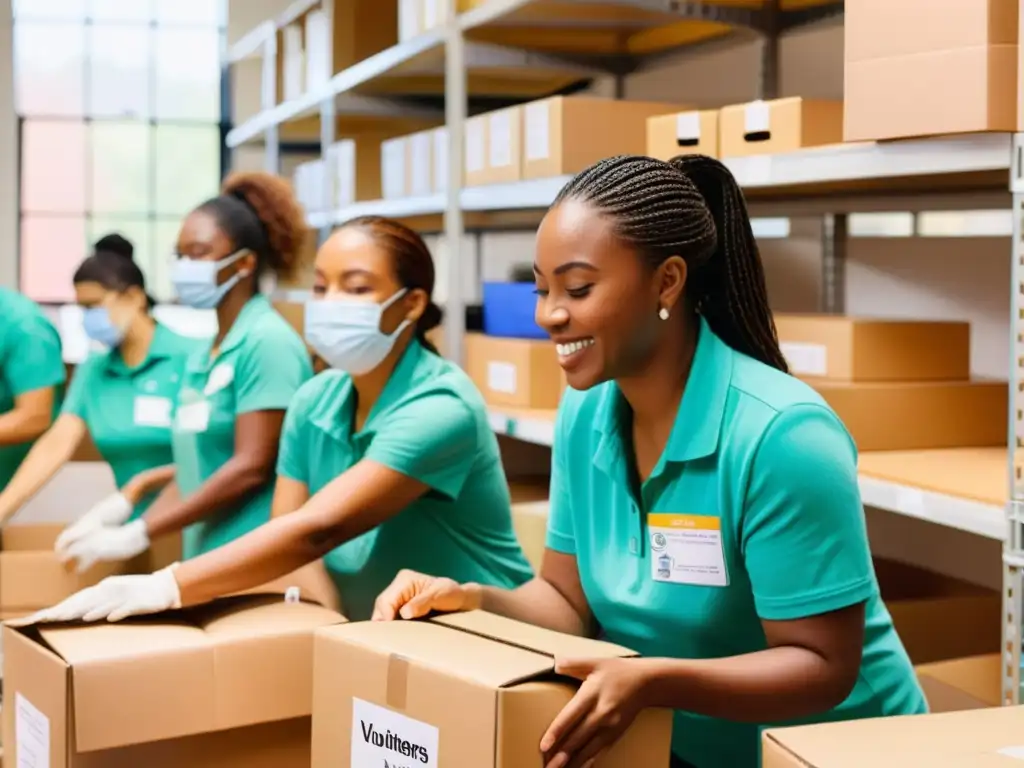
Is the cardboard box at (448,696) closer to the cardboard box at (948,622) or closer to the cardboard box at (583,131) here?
the cardboard box at (948,622)

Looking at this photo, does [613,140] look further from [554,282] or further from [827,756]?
[827,756]

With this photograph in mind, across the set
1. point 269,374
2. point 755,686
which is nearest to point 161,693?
point 755,686

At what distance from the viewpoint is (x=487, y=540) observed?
2.07 m

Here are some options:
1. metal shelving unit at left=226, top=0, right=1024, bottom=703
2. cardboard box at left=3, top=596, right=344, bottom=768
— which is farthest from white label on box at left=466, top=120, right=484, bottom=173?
cardboard box at left=3, top=596, right=344, bottom=768

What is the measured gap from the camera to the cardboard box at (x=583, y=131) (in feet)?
9.16

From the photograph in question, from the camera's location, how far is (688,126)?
241 centimetres

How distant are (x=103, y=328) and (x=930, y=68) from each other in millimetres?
2245

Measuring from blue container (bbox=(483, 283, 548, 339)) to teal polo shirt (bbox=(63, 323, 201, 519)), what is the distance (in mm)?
734

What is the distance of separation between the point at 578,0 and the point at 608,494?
170cm

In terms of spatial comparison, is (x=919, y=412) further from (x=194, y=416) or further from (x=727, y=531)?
(x=194, y=416)

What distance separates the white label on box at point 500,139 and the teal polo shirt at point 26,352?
4.34ft

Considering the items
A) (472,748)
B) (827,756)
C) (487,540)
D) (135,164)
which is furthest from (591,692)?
(135,164)

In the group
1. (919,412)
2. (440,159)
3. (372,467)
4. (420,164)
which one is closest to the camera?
(372,467)

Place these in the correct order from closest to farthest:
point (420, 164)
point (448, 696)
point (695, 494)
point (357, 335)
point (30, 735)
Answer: point (448, 696)
point (695, 494)
point (30, 735)
point (357, 335)
point (420, 164)
